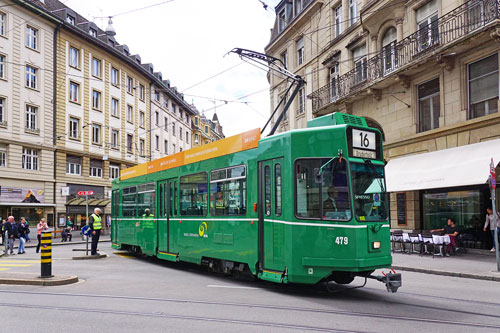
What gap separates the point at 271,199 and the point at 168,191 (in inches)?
213

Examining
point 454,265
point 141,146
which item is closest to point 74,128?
point 141,146

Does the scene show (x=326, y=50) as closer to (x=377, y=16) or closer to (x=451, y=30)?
(x=377, y=16)

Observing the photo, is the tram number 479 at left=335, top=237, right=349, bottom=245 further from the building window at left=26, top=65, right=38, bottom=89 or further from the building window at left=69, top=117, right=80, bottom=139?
the building window at left=69, top=117, right=80, bottom=139

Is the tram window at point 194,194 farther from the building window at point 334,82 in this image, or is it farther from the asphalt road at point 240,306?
the building window at point 334,82

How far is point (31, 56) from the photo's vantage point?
1289 inches

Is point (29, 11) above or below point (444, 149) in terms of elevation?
above

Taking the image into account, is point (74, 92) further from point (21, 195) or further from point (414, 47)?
point (414, 47)

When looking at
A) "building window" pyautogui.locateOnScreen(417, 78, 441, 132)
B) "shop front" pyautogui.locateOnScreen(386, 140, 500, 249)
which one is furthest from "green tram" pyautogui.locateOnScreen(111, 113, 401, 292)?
"building window" pyautogui.locateOnScreen(417, 78, 441, 132)

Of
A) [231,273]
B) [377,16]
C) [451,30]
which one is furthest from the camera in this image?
[377,16]

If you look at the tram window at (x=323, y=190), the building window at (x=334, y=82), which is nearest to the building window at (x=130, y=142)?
the building window at (x=334, y=82)

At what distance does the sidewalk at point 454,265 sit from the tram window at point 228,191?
6045mm

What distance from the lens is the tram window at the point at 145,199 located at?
1456 cm

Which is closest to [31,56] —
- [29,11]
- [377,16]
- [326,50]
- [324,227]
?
[29,11]

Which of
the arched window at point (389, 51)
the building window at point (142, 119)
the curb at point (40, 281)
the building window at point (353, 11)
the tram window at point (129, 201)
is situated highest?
the building window at point (353, 11)
